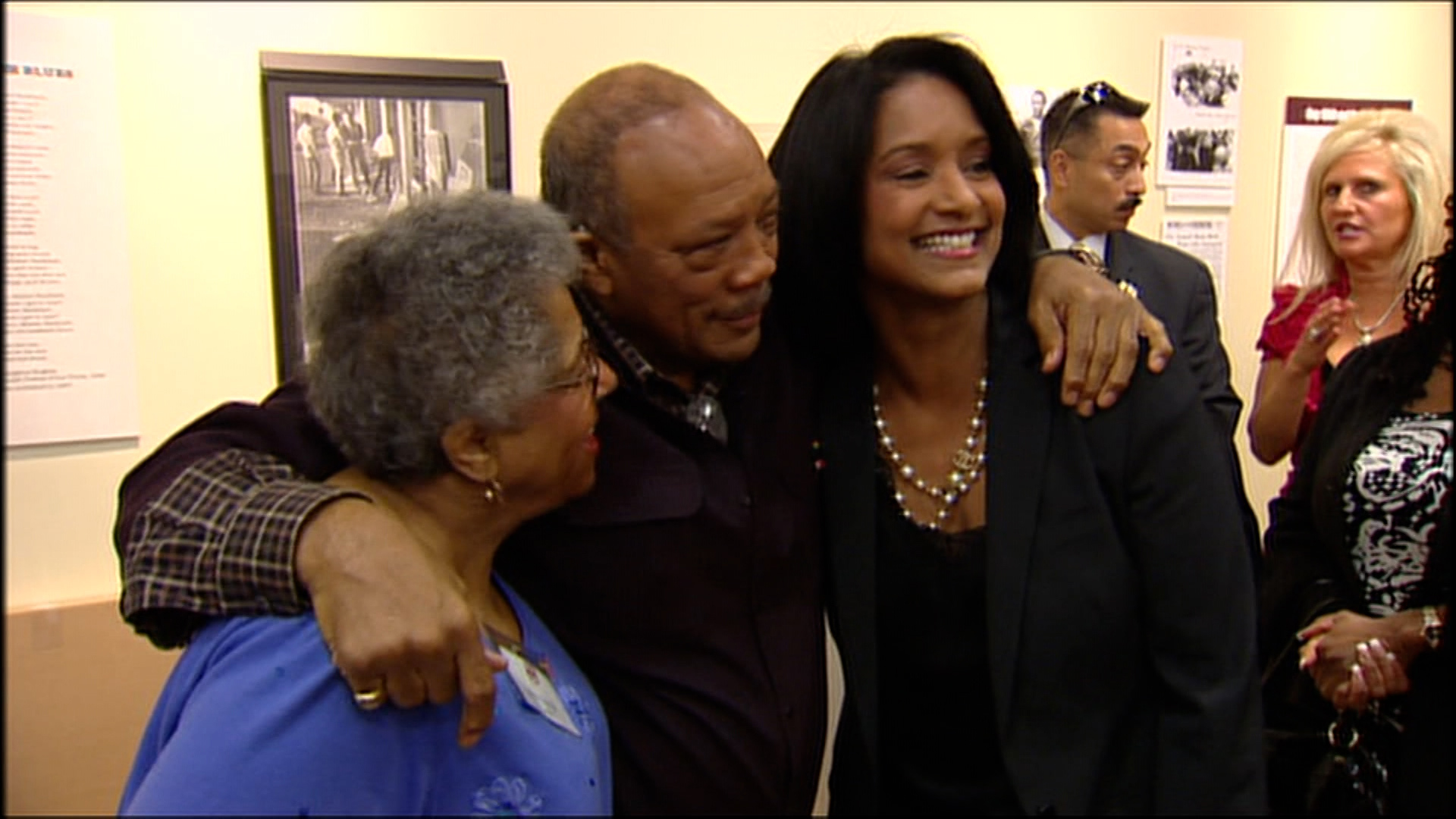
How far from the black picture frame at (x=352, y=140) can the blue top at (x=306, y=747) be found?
1510 millimetres

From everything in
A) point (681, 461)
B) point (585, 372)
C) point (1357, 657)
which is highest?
point (585, 372)

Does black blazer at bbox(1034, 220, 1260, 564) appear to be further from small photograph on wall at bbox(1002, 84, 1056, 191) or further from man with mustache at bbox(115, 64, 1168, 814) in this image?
man with mustache at bbox(115, 64, 1168, 814)

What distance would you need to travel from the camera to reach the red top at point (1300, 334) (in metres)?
2.39

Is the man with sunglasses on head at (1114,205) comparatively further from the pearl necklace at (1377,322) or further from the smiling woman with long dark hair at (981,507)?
the smiling woman with long dark hair at (981,507)

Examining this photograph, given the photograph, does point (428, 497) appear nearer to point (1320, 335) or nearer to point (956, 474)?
point (956, 474)

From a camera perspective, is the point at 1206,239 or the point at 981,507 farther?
the point at 1206,239

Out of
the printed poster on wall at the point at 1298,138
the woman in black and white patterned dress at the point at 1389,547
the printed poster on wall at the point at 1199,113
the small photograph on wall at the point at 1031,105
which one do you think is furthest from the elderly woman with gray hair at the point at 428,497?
the printed poster on wall at the point at 1298,138

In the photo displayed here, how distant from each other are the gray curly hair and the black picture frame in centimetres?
141

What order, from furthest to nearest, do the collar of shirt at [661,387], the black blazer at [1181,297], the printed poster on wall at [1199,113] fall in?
1. the printed poster on wall at [1199,113]
2. the black blazer at [1181,297]
3. the collar of shirt at [661,387]

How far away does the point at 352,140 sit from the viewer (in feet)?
8.06

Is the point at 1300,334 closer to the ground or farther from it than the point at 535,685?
farther from it

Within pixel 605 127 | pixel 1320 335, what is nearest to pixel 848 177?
pixel 605 127

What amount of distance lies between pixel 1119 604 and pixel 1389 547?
36cm

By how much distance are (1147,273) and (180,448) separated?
7.29ft
